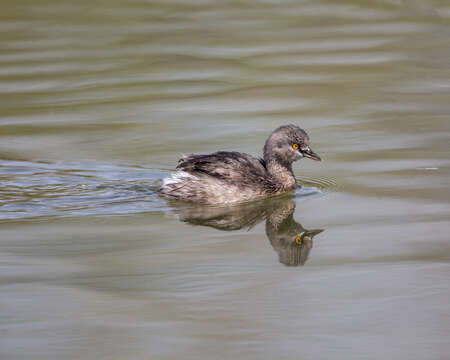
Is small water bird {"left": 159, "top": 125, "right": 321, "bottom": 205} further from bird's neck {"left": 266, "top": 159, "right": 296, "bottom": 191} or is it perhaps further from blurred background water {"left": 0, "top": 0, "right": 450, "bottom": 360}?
blurred background water {"left": 0, "top": 0, "right": 450, "bottom": 360}

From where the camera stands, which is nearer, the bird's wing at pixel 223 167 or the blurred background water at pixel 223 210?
the blurred background water at pixel 223 210

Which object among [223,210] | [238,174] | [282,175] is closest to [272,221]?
[223,210]

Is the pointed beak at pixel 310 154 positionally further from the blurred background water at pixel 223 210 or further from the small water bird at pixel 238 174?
the blurred background water at pixel 223 210

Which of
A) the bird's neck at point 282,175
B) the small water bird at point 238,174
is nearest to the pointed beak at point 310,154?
the small water bird at point 238,174

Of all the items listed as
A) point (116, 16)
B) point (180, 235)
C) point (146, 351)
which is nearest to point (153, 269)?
point (180, 235)

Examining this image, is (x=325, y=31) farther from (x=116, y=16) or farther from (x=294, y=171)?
(x=294, y=171)

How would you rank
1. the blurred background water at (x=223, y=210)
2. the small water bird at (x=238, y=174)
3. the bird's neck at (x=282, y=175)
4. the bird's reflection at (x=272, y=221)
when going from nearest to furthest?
the blurred background water at (x=223, y=210) < the bird's reflection at (x=272, y=221) < the small water bird at (x=238, y=174) < the bird's neck at (x=282, y=175)

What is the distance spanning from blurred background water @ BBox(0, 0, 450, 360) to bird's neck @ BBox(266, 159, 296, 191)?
208 mm

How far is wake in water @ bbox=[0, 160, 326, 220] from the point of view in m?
7.85

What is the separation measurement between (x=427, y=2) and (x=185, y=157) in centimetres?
1065

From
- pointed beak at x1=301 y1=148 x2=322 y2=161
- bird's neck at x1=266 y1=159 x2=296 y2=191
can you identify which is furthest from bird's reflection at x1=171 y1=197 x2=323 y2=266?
pointed beak at x1=301 y1=148 x2=322 y2=161

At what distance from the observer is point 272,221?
305 inches

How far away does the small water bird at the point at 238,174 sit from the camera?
8211 millimetres

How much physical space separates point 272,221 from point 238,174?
76cm
